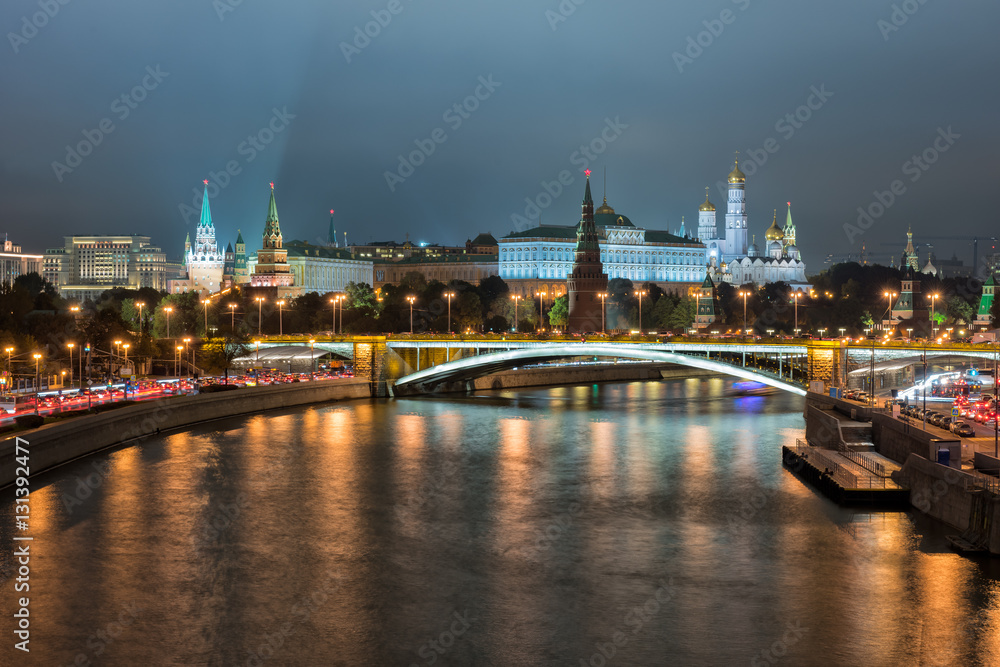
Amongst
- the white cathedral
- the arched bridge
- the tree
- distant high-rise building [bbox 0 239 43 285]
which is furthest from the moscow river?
distant high-rise building [bbox 0 239 43 285]

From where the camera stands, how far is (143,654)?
17781 millimetres

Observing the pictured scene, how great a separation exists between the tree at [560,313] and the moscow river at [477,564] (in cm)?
6341

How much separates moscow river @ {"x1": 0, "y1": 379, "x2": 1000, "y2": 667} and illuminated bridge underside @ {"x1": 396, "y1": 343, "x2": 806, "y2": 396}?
8.83m

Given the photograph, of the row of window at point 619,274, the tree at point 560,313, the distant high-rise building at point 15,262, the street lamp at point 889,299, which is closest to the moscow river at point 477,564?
the street lamp at point 889,299

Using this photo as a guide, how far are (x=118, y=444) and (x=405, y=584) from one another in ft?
61.9

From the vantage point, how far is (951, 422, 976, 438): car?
29.5 meters

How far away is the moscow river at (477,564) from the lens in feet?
59.9

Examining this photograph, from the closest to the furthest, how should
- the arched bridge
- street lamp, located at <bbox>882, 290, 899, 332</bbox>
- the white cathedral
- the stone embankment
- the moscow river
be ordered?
the moscow river → the stone embankment → the arched bridge → street lamp, located at <bbox>882, 290, 899, 332</bbox> → the white cathedral

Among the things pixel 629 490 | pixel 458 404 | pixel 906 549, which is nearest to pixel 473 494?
pixel 629 490

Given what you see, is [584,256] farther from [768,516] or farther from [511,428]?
[768,516]

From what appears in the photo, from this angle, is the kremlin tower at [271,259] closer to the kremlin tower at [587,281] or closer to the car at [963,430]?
the kremlin tower at [587,281]

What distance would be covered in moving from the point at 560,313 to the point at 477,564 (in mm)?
80106

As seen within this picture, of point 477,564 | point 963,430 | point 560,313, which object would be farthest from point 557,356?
point 560,313

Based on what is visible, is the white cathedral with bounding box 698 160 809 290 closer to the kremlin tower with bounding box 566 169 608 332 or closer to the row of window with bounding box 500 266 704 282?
the row of window with bounding box 500 266 704 282
